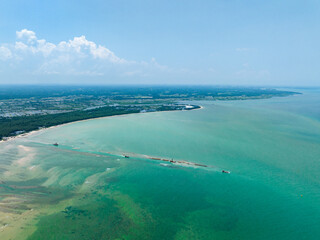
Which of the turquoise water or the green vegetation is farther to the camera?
the green vegetation

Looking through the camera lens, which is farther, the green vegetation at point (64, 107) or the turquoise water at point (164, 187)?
the green vegetation at point (64, 107)

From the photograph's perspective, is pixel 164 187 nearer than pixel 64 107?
Yes

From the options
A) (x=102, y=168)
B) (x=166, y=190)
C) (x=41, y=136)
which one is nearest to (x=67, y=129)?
(x=41, y=136)

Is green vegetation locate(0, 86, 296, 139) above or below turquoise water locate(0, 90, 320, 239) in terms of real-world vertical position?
above

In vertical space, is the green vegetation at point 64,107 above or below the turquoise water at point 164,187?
above

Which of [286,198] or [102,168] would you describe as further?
[102,168]

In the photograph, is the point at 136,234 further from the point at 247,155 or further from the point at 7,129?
the point at 7,129

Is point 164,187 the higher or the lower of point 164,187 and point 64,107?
the lower

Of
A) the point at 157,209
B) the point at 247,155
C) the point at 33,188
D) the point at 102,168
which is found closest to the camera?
the point at 157,209
